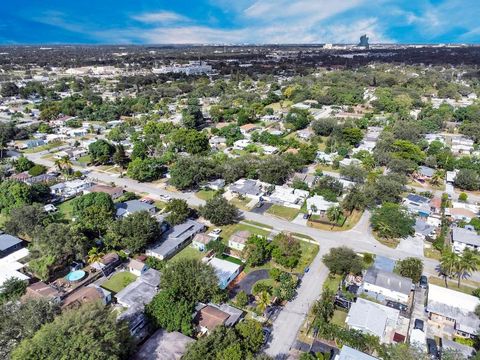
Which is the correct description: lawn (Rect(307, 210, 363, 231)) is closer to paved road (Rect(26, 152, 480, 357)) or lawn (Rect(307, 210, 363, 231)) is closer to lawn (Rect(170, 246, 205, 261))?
paved road (Rect(26, 152, 480, 357))

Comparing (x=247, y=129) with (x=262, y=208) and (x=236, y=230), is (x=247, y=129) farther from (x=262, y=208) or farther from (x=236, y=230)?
(x=236, y=230)

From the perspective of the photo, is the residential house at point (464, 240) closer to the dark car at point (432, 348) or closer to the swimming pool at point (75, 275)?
the dark car at point (432, 348)

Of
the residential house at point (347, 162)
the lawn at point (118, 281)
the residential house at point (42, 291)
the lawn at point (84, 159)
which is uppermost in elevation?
the residential house at point (347, 162)

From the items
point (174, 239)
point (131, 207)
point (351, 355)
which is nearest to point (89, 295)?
point (174, 239)

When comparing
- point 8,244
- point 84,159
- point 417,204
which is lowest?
point 8,244

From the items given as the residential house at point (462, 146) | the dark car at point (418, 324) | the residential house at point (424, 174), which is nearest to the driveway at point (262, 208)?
the dark car at point (418, 324)

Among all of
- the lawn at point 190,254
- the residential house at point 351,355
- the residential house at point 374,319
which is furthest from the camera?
the lawn at point 190,254

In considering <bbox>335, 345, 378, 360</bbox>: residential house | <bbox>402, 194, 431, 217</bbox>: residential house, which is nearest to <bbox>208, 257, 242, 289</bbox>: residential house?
<bbox>335, 345, 378, 360</bbox>: residential house
